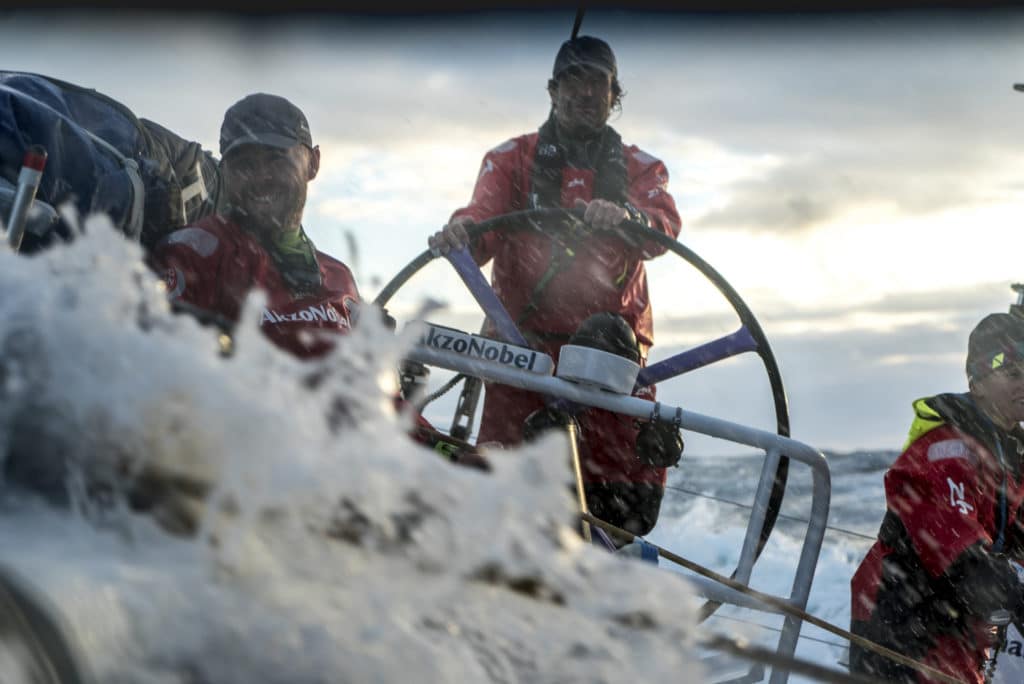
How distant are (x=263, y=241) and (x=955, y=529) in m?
1.69

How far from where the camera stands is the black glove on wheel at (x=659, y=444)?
260 cm

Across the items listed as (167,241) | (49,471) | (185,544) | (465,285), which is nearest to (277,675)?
(185,544)

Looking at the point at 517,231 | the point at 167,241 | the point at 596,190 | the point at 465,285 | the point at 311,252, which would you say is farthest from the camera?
the point at 596,190

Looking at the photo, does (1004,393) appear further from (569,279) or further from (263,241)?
(263,241)

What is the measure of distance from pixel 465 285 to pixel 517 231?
269 mm

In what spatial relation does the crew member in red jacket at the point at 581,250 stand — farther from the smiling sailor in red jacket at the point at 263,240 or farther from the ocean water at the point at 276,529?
the ocean water at the point at 276,529

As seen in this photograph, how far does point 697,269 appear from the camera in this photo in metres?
2.62

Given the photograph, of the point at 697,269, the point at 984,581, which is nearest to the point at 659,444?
the point at 697,269

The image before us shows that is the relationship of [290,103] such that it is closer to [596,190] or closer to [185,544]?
[596,190]

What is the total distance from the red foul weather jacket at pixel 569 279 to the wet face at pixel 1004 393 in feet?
2.74

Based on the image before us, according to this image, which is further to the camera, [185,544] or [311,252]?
[311,252]

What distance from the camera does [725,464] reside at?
1352 centimetres

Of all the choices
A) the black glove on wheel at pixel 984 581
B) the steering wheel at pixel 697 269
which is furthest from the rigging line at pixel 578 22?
the black glove on wheel at pixel 984 581

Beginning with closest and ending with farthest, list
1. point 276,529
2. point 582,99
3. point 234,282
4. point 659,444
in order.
Result: point 276,529 → point 234,282 → point 659,444 → point 582,99
